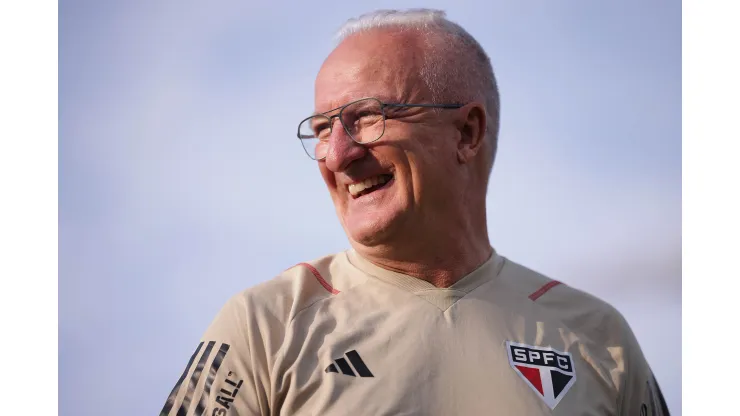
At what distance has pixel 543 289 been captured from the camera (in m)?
3.42

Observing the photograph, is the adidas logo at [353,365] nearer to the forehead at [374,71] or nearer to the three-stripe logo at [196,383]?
the three-stripe logo at [196,383]

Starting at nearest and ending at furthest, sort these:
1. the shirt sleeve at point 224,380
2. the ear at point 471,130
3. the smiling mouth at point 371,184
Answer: the shirt sleeve at point 224,380 < the smiling mouth at point 371,184 < the ear at point 471,130

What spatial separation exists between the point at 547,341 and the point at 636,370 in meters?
0.35

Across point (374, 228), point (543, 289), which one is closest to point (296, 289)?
point (374, 228)

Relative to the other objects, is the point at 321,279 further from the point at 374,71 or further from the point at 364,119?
the point at 374,71

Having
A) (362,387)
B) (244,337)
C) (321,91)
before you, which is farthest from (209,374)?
(321,91)

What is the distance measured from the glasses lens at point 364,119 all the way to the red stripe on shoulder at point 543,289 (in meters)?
0.79

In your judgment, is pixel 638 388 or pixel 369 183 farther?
pixel 638 388

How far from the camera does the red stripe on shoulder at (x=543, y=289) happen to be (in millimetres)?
3361

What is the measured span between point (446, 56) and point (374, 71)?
Answer: 0.26m

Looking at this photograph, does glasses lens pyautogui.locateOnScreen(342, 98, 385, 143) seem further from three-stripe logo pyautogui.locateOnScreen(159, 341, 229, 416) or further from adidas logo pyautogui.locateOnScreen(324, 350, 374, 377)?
three-stripe logo pyautogui.locateOnScreen(159, 341, 229, 416)

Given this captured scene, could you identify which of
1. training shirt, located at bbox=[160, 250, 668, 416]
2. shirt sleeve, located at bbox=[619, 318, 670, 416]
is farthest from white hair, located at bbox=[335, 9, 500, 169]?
shirt sleeve, located at bbox=[619, 318, 670, 416]

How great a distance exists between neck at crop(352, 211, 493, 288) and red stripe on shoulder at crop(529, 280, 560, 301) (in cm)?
23

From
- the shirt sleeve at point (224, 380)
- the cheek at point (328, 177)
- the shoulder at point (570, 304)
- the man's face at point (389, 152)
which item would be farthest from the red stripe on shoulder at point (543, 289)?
the shirt sleeve at point (224, 380)
